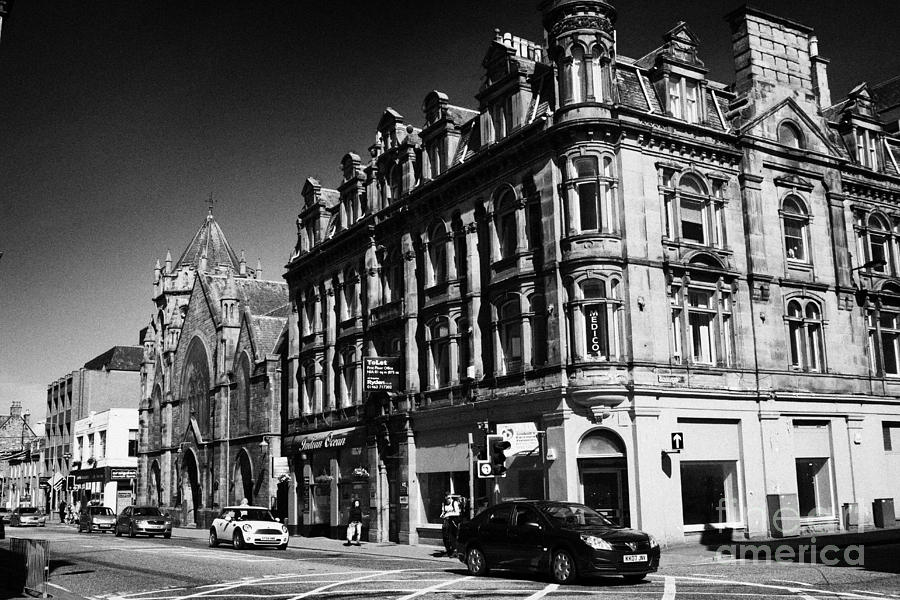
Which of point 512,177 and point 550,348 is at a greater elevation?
point 512,177

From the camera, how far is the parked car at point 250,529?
31.4 m

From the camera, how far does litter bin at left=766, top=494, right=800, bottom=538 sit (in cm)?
2859

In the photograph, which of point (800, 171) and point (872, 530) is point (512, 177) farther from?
point (872, 530)

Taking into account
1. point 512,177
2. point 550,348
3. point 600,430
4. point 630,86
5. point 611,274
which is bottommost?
point 600,430

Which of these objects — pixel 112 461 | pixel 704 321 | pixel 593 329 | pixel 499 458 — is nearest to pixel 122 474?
pixel 112 461

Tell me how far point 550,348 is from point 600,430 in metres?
2.87

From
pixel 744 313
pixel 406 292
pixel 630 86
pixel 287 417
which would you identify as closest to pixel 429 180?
pixel 406 292

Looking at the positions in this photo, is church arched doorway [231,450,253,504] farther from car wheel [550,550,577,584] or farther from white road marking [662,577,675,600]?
white road marking [662,577,675,600]

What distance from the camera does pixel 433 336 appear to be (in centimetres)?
3462

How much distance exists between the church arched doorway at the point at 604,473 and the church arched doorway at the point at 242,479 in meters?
29.9

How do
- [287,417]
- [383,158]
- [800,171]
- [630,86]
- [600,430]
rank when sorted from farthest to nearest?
[287,417] < [383,158] < [800,171] < [630,86] < [600,430]

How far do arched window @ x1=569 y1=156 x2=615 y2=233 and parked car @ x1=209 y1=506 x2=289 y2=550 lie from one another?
573 inches

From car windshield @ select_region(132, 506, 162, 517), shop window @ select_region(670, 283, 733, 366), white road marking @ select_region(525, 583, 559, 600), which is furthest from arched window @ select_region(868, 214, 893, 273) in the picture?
car windshield @ select_region(132, 506, 162, 517)

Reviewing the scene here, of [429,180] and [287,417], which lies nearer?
[429,180]
